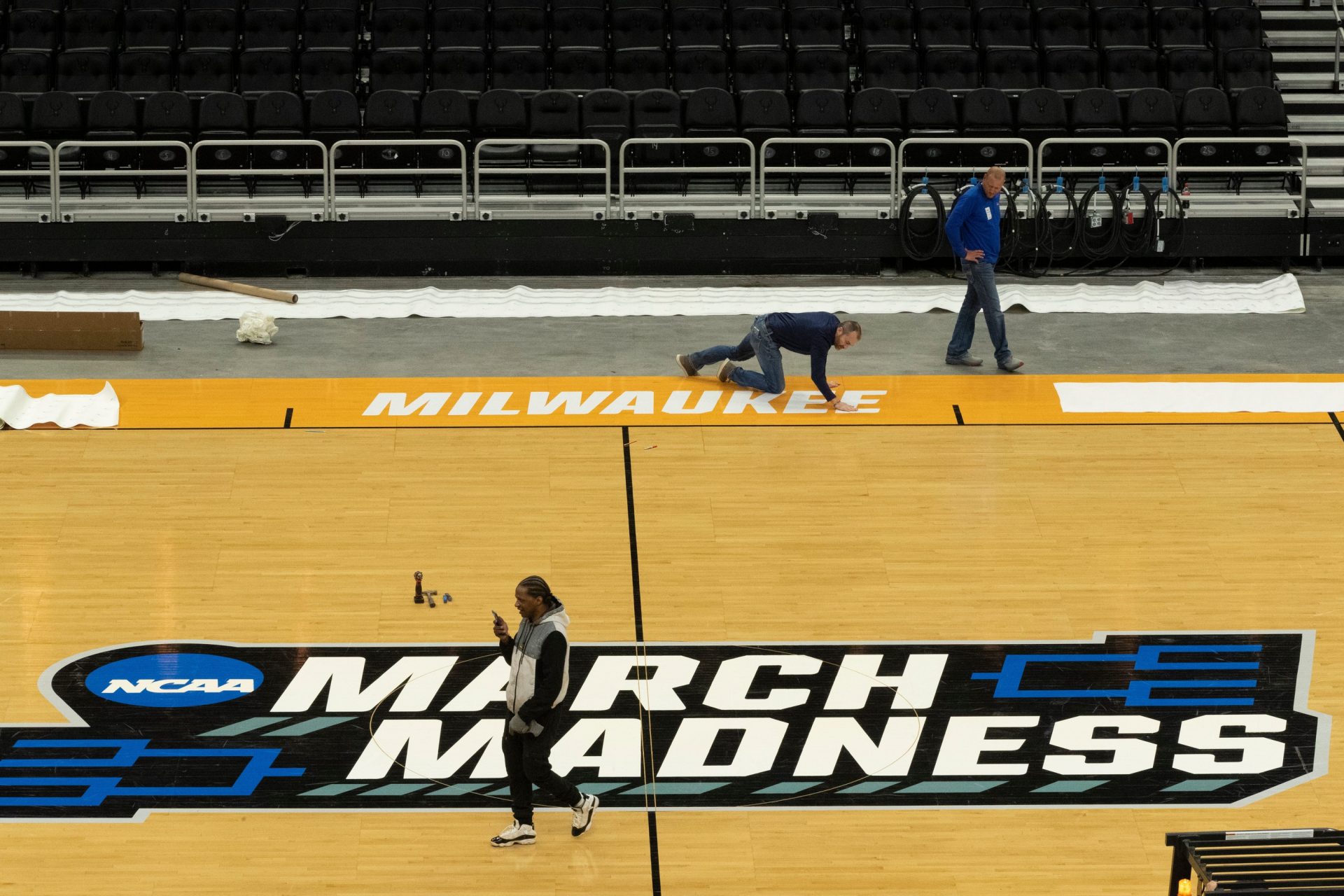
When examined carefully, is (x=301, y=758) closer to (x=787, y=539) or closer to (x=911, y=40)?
(x=787, y=539)

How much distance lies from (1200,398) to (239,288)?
8.43 metres

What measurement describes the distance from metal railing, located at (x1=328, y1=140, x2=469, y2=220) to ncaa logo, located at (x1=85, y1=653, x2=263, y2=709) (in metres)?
7.90

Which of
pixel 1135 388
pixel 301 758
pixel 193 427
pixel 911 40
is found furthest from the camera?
pixel 911 40

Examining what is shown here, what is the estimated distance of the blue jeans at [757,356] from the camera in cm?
1388

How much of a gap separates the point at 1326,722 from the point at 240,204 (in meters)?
11.8

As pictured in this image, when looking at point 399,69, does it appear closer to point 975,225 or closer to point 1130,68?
point 975,225

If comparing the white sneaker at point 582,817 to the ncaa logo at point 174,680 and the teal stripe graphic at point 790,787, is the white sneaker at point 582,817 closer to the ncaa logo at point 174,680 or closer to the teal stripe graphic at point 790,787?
the teal stripe graphic at point 790,787

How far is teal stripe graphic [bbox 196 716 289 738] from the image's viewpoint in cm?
983

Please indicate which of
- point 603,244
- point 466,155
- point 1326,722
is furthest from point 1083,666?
point 466,155

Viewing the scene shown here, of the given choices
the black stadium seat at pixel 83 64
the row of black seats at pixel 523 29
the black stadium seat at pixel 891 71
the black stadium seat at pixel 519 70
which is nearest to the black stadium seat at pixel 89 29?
the row of black seats at pixel 523 29

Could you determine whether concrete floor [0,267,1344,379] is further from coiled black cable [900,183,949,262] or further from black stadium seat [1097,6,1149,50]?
black stadium seat [1097,6,1149,50]

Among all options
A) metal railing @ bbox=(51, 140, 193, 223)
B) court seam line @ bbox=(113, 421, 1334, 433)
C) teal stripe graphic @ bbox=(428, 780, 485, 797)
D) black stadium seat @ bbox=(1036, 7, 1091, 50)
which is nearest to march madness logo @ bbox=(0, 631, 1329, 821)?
teal stripe graphic @ bbox=(428, 780, 485, 797)

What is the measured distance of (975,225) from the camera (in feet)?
47.4

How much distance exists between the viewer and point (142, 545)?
11.7 meters
